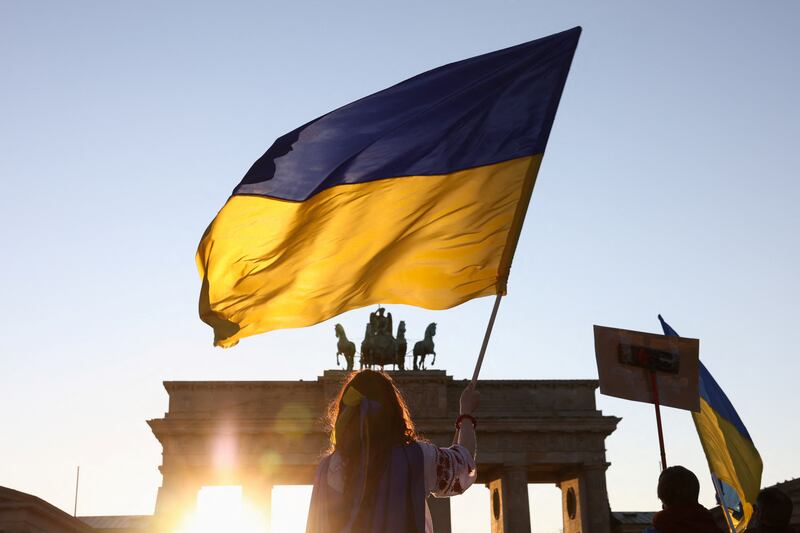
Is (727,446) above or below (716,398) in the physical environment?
below

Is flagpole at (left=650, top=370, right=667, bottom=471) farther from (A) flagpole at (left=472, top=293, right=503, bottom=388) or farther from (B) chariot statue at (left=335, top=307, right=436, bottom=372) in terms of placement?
(B) chariot statue at (left=335, top=307, right=436, bottom=372)

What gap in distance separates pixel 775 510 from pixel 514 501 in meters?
39.3

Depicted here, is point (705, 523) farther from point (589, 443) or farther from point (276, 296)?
point (589, 443)

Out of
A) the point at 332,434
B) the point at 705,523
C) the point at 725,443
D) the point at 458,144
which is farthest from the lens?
the point at 725,443

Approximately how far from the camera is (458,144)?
7.17 metres

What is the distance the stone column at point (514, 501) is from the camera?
44312mm

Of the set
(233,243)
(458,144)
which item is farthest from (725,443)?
(233,243)

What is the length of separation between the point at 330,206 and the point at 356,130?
1.74 feet

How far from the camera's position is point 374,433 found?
182 inches

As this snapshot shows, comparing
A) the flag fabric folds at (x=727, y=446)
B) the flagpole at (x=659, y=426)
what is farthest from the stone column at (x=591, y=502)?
the flagpole at (x=659, y=426)

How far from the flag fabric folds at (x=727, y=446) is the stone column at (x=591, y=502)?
→ 32.6 m

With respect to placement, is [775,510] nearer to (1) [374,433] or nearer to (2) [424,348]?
(1) [374,433]

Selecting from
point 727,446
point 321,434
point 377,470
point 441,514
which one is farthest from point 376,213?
point 321,434

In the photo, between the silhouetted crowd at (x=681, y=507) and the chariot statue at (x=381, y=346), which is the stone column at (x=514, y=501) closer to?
the chariot statue at (x=381, y=346)
